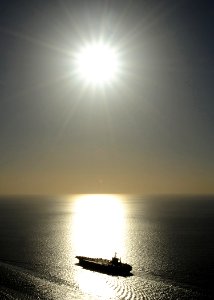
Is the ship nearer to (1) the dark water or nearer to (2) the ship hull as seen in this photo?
(2) the ship hull

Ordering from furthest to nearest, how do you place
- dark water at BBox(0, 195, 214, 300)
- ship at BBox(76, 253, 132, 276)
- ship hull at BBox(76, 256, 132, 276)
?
ship at BBox(76, 253, 132, 276)
ship hull at BBox(76, 256, 132, 276)
dark water at BBox(0, 195, 214, 300)

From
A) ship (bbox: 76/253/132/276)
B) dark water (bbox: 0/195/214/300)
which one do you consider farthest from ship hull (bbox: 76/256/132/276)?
dark water (bbox: 0/195/214/300)

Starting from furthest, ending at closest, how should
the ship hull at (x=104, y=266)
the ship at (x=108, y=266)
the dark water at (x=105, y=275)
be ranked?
the ship at (x=108, y=266) < the ship hull at (x=104, y=266) < the dark water at (x=105, y=275)

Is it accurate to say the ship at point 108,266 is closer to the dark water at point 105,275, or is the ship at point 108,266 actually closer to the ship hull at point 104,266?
the ship hull at point 104,266

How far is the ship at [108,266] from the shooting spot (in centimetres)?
8694

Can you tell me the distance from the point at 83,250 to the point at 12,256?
2840cm

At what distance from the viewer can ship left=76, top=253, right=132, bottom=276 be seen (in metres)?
86.9

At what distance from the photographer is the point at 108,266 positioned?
3519 inches

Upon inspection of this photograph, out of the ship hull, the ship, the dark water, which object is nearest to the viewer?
the dark water

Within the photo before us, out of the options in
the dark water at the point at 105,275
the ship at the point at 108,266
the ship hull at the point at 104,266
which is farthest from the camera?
the ship at the point at 108,266

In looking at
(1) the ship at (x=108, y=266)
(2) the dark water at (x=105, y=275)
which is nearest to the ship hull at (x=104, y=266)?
(1) the ship at (x=108, y=266)

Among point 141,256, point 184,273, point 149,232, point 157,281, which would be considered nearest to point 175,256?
point 141,256

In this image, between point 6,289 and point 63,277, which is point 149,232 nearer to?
point 63,277

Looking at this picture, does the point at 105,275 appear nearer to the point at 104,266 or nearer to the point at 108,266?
the point at 108,266
